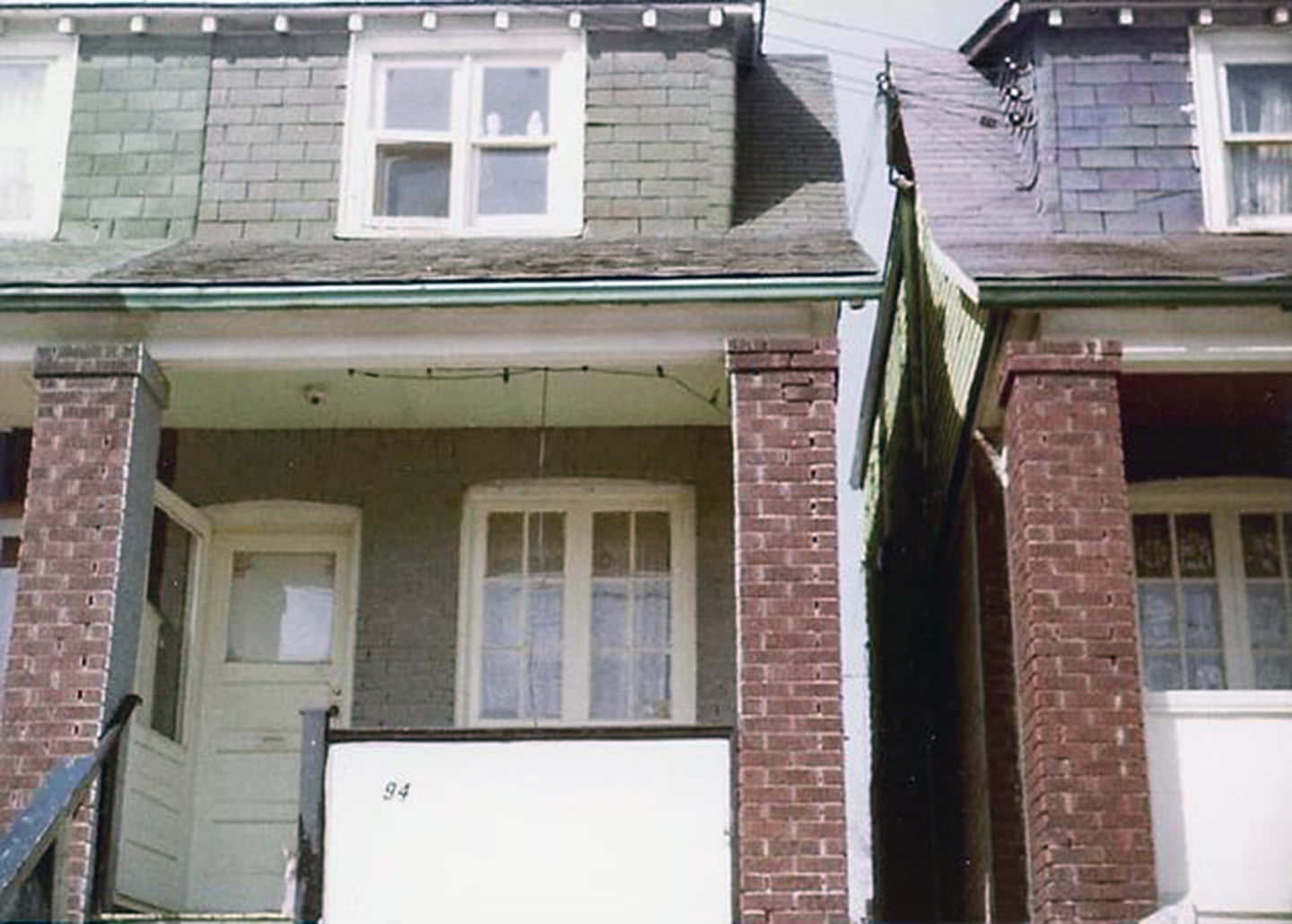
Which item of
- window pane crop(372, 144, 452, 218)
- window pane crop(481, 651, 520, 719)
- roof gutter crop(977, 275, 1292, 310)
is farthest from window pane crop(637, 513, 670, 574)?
roof gutter crop(977, 275, 1292, 310)

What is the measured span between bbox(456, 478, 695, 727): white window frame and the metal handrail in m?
2.66

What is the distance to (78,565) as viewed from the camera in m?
11.6

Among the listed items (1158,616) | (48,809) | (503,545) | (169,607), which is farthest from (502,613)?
(1158,616)

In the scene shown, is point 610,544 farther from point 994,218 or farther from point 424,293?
point 994,218

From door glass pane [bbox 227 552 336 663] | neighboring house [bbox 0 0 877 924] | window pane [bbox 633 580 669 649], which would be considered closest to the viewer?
neighboring house [bbox 0 0 877 924]

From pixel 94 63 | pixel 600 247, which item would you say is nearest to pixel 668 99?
pixel 600 247

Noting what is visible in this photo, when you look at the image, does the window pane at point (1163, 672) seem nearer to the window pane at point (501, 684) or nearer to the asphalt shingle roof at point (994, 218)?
the asphalt shingle roof at point (994, 218)

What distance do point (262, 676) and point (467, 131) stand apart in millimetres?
3654

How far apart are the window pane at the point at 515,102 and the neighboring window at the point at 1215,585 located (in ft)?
14.4

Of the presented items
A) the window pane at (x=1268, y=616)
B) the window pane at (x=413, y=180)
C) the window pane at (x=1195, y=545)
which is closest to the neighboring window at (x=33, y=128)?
the window pane at (x=413, y=180)

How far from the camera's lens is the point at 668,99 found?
13344mm

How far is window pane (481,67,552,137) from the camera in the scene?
13430mm

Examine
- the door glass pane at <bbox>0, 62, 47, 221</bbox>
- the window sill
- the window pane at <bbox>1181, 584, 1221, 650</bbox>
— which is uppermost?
the door glass pane at <bbox>0, 62, 47, 221</bbox>

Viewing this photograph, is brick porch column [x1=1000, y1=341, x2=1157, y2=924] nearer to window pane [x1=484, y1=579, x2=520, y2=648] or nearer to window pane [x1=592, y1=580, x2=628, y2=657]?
window pane [x1=592, y1=580, x2=628, y2=657]
